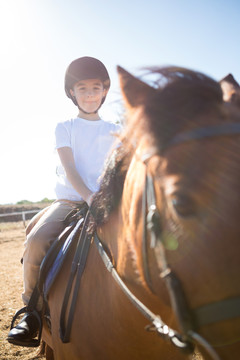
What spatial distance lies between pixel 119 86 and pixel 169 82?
0.25 metres

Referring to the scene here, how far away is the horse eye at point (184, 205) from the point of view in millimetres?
1010

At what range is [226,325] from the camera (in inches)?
39.9

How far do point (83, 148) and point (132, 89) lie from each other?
5.04 ft

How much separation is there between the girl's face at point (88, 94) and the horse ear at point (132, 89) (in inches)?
65.5

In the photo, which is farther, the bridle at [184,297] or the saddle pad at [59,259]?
the saddle pad at [59,259]

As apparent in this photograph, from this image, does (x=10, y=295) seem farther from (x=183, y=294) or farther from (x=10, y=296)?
(x=183, y=294)

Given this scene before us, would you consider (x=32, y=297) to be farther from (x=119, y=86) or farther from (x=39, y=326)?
(x=119, y=86)

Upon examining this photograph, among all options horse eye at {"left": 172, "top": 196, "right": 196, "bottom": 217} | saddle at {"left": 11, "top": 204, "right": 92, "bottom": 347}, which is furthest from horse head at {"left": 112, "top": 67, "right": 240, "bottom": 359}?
saddle at {"left": 11, "top": 204, "right": 92, "bottom": 347}

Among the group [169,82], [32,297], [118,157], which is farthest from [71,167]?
[169,82]

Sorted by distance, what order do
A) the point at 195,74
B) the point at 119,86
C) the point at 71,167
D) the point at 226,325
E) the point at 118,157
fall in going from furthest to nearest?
the point at 71,167, the point at 118,157, the point at 119,86, the point at 195,74, the point at 226,325

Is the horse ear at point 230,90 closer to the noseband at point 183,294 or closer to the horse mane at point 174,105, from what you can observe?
the horse mane at point 174,105

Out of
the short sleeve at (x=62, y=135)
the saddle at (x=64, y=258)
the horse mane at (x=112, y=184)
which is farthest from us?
the short sleeve at (x=62, y=135)

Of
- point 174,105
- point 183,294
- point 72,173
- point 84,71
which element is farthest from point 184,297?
point 84,71

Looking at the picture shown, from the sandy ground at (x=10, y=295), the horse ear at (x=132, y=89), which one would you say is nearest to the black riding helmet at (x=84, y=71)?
the horse ear at (x=132, y=89)
